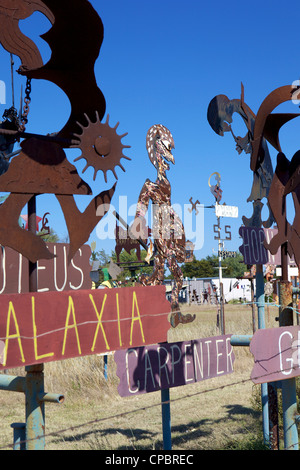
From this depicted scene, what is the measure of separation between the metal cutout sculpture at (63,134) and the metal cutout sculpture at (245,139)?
7.72 ft

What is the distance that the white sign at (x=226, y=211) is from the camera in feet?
40.8

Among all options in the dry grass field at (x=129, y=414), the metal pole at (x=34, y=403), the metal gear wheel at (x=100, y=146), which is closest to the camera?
the metal pole at (x=34, y=403)

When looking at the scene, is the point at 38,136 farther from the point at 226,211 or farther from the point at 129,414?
the point at 226,211

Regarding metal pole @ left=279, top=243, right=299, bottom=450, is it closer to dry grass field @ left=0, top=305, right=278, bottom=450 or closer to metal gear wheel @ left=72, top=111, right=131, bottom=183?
dry grass field @ left=0, top=305, right=278, bottom=450

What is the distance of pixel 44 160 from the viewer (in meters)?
2.74

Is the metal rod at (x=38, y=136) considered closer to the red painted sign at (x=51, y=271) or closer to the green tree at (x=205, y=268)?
the red painted sign at (x=51, y=271)

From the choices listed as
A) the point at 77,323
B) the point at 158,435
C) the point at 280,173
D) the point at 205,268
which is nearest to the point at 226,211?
the point at 158,435

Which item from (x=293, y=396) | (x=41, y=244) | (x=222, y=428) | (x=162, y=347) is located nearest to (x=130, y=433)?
(x=222, y=428)

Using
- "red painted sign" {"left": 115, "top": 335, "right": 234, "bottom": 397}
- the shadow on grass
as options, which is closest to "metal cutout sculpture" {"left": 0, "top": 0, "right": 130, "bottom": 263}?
"red painted sign" {"left": 115, "top": 335, "right": 234, "bottom": 397}

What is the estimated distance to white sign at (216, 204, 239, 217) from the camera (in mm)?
12431

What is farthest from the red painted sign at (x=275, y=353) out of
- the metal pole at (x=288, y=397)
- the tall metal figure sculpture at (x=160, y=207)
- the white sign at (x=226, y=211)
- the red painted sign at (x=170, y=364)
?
the white sign at (x=226, y=211)

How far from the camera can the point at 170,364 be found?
10.00 feet

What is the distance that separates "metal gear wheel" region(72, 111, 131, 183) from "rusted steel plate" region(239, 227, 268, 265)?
177 centimetres
